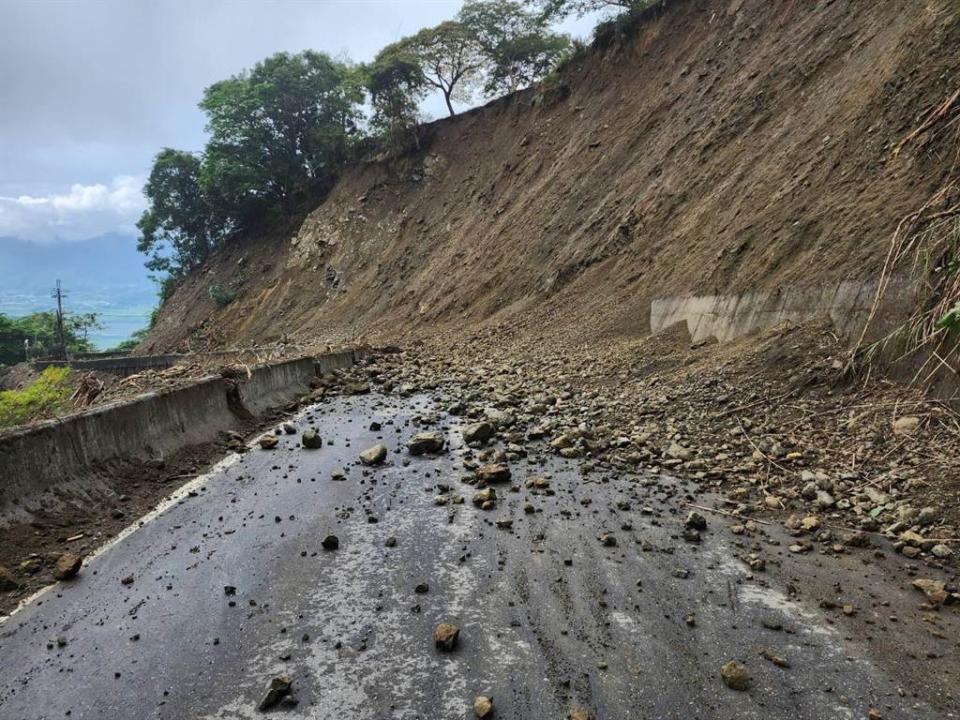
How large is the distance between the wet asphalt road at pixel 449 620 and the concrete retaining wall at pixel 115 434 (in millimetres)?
1013

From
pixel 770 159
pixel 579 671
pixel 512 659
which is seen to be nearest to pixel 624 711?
pixel 579 671

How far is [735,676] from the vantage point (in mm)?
2750

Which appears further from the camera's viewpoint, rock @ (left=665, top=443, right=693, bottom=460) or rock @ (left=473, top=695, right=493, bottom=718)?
rock @ (left=665, top=443, right=693, bottom=460)

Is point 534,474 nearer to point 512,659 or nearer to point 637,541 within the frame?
point 637,541

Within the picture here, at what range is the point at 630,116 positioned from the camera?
20.0 metres

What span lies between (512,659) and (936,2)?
12.1m

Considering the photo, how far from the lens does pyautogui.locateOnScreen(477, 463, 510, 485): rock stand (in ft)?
18.4

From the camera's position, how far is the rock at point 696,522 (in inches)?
174

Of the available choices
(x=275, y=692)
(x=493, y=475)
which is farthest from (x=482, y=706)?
(x=493, y=475)

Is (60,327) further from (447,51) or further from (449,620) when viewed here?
(449,620)

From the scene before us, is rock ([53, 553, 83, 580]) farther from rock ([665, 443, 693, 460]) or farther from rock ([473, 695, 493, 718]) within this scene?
rock ([665, 443, 693, 460])

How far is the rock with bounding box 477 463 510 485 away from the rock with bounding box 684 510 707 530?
5.90 ft

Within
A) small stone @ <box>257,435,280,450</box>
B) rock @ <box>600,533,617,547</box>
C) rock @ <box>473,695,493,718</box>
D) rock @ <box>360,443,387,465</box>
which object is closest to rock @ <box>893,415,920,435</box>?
rock @ <box>600,533,617,547</box>

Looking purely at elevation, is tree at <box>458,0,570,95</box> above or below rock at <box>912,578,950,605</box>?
above
